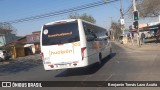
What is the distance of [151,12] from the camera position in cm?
4747

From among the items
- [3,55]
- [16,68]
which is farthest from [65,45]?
[3,55]

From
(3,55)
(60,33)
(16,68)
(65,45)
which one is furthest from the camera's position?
(3,55)

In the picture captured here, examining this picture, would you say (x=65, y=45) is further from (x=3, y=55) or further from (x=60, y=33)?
(x=3, y=55)

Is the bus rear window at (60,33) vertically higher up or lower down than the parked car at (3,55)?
higher up

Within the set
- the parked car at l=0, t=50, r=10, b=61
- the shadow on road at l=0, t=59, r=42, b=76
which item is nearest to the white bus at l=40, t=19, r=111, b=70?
the shadow on road at l=0, t=59, r=42, b=76

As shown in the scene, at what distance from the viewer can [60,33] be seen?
17.1 m

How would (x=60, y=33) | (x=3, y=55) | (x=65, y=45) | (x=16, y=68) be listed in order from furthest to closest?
1. (x=3, y=55)
2. (x=16, y=68)
3. (x=60, y=33)
4. (x=65, y=45)

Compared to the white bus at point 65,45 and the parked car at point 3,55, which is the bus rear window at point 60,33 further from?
the parked car at point 3,55

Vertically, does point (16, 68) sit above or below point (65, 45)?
below

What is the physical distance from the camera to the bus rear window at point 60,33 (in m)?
16.9

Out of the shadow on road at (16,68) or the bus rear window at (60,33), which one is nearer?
the bus rear window at (60,33)

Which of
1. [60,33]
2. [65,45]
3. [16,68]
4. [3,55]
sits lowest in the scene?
[3,55]

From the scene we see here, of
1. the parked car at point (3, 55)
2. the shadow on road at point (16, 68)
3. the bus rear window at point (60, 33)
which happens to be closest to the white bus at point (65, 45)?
the bus rear window at point (60, 33)

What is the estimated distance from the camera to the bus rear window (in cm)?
1692
